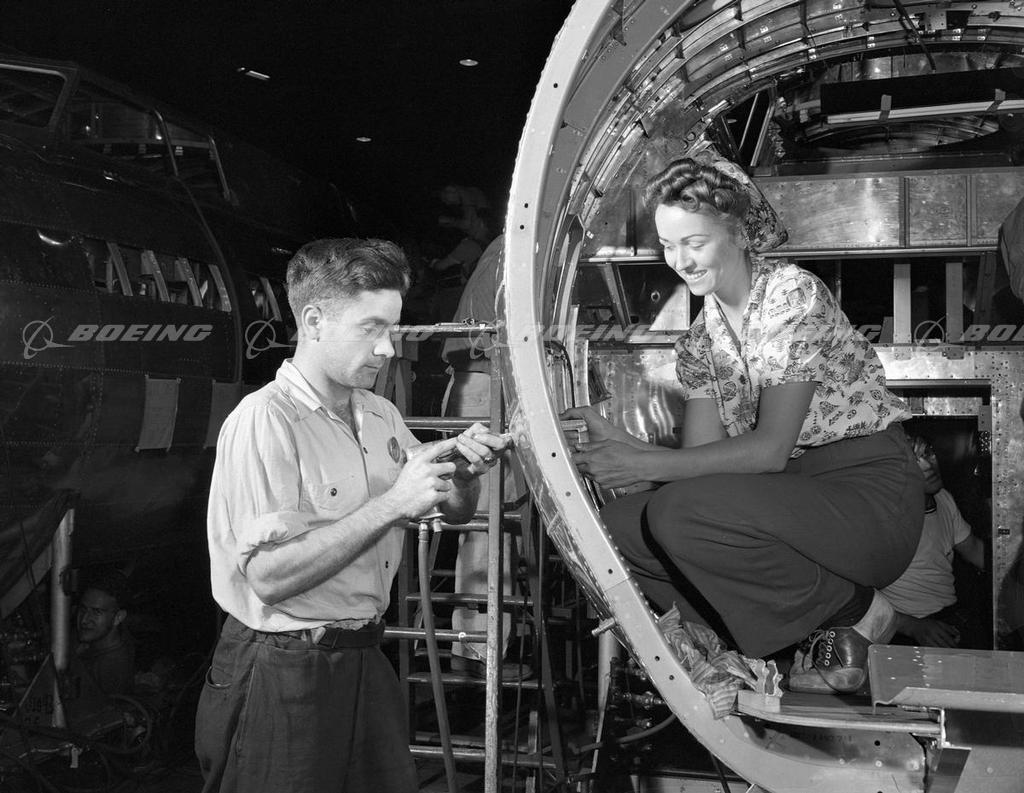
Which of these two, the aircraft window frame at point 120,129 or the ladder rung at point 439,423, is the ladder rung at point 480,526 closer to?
the ladder rung at point 439,423

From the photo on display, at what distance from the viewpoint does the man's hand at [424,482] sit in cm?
235

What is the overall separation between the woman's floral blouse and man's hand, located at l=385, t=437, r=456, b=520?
86 cm

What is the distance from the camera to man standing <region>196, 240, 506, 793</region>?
2.44 meters

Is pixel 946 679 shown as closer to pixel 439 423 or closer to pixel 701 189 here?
pixel 701 189

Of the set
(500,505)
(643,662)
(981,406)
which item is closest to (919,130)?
(981,406)

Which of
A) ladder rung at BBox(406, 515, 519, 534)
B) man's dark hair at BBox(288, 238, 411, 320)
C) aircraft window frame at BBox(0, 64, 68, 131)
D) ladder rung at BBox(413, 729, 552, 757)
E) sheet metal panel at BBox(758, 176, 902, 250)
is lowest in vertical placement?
ladder rung at BBox(413, 729, 552, 757)

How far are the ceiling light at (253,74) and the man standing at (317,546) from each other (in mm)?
6462

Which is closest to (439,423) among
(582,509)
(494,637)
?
(494,637)

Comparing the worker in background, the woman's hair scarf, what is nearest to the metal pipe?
the woman's hair scarf

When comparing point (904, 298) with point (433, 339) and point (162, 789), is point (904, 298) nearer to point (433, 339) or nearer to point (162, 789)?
point (433, 339)

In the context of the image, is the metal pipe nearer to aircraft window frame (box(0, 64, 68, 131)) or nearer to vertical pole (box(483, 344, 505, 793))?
vertical pole (box(483, 344, 505, 793))

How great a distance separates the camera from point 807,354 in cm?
255

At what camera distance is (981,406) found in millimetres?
4918

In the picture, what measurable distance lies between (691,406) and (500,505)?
2.44 feet
